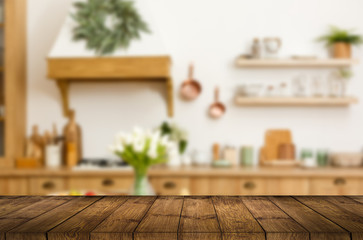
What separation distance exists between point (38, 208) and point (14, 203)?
0.09 m

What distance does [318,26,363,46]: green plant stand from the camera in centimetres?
332

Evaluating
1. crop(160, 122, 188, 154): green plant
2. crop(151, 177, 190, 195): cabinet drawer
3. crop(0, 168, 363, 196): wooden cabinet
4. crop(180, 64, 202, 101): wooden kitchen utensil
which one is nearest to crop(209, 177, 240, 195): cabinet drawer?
crop(0, 168, 363, 196): wooden cabinet

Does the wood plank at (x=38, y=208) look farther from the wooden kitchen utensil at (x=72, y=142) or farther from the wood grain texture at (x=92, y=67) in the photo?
the wooden kitchen utensil at (x=72, y=142)

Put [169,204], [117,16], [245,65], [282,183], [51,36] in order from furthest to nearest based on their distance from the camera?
[51,36] → [245,65] → [117,16] → [282,183] → [169,204]

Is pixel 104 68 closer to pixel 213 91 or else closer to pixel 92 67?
pixel 92 67

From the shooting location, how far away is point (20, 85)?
3.42m

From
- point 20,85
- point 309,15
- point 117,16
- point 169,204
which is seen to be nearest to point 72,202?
point 169,204

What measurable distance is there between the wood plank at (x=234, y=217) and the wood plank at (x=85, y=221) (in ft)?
0.70

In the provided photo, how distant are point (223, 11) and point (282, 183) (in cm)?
160

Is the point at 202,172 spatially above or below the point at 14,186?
above

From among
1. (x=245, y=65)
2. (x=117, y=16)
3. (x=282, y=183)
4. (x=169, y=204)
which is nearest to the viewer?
(x=169, y=204)

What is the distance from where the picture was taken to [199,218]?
2.35ft

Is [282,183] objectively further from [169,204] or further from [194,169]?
[169,204]

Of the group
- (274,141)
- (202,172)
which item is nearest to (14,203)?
(202,172)
